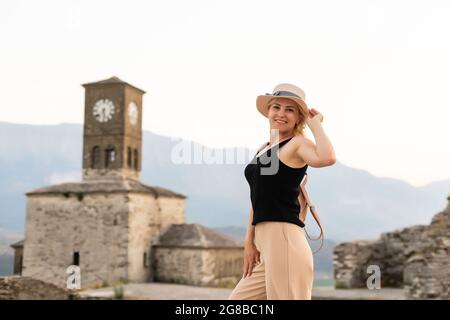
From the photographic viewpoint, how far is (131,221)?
110ft

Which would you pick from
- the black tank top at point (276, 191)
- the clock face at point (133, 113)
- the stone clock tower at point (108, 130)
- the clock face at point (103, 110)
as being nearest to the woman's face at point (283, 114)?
the black tank top at point (276, 191)

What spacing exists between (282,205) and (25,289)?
36.1 feet

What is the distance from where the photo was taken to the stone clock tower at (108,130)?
38156mm

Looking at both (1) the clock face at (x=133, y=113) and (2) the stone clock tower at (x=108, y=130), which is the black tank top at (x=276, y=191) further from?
(1) the clock face at (x=133, y=113)

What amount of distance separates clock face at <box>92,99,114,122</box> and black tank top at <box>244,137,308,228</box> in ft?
115

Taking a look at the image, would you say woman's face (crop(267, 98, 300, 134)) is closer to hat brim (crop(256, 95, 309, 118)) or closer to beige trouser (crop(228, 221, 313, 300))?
hat brim (crop(256, 95, 309, 118))

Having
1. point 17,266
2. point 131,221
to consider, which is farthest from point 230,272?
point 17,266

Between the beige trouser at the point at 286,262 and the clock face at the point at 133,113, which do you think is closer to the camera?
the beige trouser at the point at 286,262

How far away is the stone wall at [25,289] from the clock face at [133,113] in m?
21.5

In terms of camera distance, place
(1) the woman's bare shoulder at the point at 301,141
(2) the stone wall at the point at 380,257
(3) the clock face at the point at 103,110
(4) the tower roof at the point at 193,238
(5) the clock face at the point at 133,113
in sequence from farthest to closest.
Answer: (5) the clock face at the point at 133,113
(3) the clock face at the point at 103,110
(4) the tower roof at the point at 193,238
(2) the stone wall at the point at 380,257
(1) the woman's bare shoulder at the point at 301,141

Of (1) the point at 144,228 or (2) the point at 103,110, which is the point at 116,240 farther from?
(2) the point at 103,110

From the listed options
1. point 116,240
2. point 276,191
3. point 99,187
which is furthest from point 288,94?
point 99,187
